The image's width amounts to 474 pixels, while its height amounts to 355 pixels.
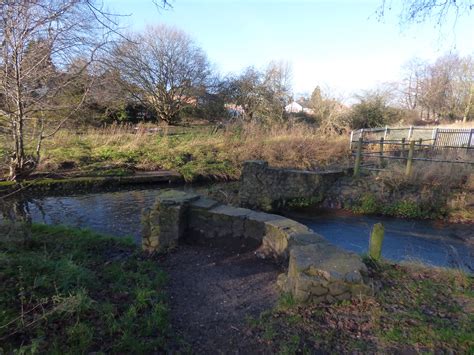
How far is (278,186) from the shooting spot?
1055cm

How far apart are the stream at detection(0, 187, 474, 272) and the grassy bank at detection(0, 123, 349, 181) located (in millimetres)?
2743

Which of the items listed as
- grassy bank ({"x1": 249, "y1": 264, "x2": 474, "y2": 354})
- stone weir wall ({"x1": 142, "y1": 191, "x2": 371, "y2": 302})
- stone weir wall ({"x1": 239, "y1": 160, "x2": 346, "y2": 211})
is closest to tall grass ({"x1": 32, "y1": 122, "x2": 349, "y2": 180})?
stone weir wall ({"x1": 239, "y1": 160, "x2": 346, "y2": 211})

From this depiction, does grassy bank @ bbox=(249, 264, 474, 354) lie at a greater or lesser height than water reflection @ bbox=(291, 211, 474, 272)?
greater

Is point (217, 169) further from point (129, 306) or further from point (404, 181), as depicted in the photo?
point (129, 306)

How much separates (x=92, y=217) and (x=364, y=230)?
7.04 m

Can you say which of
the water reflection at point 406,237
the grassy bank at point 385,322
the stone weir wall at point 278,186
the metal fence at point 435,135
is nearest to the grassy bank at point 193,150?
the metal fence at point 435,135

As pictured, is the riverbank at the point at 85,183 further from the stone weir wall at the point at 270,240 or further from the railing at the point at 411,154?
the railing at the point at 411,154

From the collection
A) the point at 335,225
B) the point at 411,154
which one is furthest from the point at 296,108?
the point at 335,225

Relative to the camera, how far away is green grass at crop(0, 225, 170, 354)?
2.39 meters

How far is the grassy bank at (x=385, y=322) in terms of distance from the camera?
8.02 ft

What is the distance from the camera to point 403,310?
9.53ft

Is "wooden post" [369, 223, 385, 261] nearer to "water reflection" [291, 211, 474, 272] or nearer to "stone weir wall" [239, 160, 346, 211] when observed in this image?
"water reflection" [291, 211, 474, 272]

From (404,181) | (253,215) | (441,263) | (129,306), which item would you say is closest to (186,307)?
(129,306)

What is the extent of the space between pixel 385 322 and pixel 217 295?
1.79m
